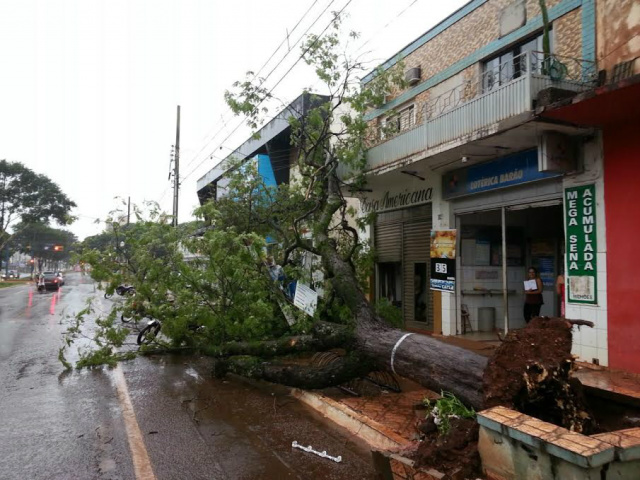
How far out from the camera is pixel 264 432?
5035mm

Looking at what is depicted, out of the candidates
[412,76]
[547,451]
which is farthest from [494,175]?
[547,451]

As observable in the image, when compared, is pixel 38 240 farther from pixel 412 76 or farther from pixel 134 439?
pixel 134 439

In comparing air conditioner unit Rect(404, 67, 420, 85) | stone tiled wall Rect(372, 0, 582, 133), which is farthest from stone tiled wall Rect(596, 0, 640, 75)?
air conditioner unit Rect(404, 67, 420, 85)

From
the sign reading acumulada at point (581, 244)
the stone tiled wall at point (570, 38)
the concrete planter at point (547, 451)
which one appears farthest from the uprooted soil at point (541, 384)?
the stone tiled wall at point (570, 38)

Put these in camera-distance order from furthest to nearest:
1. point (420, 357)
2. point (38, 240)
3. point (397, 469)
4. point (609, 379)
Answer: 1. point (38, 240)
2. point (609, 379)
3. point (420, 357)
4. point (397, 469)

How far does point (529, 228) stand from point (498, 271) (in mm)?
1279

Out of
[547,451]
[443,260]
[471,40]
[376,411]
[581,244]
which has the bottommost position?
[376,411]

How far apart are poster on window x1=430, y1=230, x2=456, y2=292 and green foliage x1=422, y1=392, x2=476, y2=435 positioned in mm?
6299

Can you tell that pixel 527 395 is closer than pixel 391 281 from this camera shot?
Yes

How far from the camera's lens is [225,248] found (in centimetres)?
746

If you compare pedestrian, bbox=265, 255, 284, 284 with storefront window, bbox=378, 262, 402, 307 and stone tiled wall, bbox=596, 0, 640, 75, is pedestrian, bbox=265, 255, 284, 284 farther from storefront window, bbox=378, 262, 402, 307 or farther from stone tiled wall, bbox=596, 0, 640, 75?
stone tiled wall, bbox=596, 0, 640, 75

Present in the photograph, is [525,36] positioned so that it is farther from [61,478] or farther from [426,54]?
[61,478]

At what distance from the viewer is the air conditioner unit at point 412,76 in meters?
12.0

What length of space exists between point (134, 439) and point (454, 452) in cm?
337
